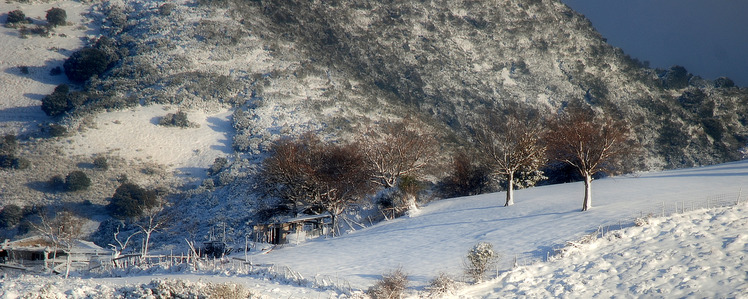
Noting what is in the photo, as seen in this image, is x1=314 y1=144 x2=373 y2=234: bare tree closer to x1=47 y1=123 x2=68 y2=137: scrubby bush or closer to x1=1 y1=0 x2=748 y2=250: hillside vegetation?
x1=1 y1=0 x2=748 y2=250: hillside vegetation

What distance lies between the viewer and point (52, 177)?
193 ft

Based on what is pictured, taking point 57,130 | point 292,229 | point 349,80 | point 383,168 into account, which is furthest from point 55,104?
point 383,168

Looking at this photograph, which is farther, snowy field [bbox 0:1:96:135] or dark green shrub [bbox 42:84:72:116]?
dark green shrub [bbox 42:84:72:116]

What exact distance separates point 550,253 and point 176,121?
59504 mm

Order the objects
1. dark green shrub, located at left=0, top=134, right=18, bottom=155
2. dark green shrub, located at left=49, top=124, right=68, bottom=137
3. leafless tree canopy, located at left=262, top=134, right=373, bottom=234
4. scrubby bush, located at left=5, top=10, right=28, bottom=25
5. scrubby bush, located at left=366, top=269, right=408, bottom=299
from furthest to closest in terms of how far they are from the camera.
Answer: scrubby bush, located at left=5, top=10, right=28, bottom=25
dark green shrub, located at left=49, top=124, right=68, bottom=137
dark green shrub, located at left=0, top=134, right=18, bottom=155
leafless tree canopy, located at left=262, top=134, right=373, bottom=234
scrubby bush, located at left=366, top=269, right=408, bottom=299

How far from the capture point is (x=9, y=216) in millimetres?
52906

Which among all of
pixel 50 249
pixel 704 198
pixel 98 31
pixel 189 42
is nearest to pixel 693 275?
pixel 704 198

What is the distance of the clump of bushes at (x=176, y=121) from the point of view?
71.4m

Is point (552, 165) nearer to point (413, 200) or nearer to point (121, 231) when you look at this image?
point (413, 200)

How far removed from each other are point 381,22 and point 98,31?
51057mm

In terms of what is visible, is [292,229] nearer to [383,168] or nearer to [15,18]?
[383,168]

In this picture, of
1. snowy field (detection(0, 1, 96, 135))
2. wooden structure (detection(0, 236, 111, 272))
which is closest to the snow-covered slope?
wooden structure (detection(0, 236, 111, 272))

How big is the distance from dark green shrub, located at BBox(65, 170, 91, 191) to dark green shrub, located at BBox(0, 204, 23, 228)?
559 centimetres

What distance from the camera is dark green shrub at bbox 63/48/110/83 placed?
3098 inches
